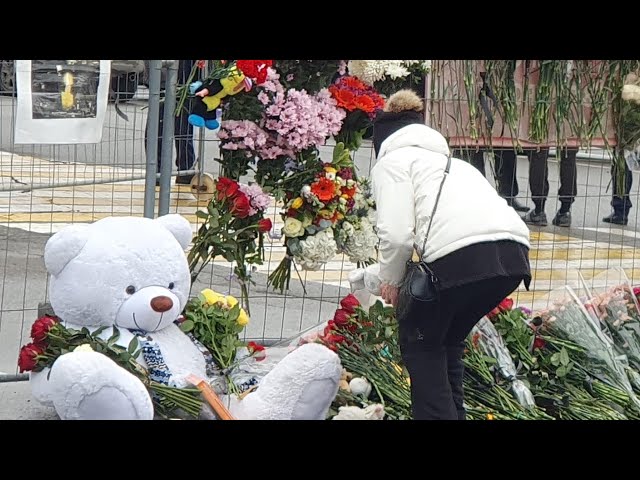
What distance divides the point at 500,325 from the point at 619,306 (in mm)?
637

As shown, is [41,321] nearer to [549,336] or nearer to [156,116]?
[156,116]

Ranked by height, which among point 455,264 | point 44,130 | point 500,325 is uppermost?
point 44,130

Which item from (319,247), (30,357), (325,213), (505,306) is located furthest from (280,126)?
(30,357)

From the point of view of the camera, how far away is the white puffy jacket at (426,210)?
4117mm

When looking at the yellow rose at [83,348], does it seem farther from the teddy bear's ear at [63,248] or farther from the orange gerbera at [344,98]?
the orange gerbera at [344,98]

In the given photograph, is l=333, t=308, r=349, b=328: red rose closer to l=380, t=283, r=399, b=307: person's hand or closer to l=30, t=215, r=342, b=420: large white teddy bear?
l=30, t=215, r=342, b=420: large white teddy bear

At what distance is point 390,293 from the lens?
4328 mm

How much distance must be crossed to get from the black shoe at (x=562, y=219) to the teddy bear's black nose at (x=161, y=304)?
4067mm

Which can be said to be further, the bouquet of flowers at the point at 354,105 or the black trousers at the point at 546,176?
the black trousers at the point at 546,176

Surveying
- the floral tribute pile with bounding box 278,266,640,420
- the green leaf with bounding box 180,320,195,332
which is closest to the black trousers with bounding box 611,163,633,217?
the floral tribute pile with bounding box 278,266,640,420

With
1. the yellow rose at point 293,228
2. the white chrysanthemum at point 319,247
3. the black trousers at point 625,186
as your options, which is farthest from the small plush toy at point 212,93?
the black trousers at point 625,186

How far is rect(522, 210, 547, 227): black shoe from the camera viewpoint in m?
7.68
